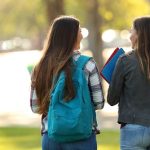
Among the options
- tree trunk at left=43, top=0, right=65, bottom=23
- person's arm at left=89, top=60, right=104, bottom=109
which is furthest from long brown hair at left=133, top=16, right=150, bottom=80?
tree trunk at left=43, top=0, right=65, bottom=23

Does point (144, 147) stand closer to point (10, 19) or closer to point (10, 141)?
point (10, 141)

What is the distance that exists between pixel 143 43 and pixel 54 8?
12.7 metres

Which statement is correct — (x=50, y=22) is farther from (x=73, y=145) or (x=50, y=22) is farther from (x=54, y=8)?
(x=73, y=145)

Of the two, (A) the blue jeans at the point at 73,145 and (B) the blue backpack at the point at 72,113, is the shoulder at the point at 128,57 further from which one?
(A) the blue jeans at the point at 73,145

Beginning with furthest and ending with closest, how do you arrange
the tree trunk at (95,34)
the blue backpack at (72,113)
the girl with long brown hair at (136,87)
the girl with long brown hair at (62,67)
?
the tree trunk at (95,34) → the girl with long brown hair at (136,87) → the girl with long brown hair at (62,67) → the blue backpack at (72,113)

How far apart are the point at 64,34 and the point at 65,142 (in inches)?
31.5

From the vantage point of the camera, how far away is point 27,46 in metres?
88.2

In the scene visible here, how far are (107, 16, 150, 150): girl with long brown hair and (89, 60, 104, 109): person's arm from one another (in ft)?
0.64

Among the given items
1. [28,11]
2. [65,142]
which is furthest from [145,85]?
[28,11]

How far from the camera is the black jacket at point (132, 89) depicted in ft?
15.1

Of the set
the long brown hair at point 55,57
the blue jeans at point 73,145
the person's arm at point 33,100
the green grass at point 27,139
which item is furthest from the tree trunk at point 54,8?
the blue jeans at point 73,145

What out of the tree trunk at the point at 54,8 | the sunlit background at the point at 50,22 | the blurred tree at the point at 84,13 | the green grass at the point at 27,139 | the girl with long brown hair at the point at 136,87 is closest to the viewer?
the girl with long brown hair at the point at 136,87

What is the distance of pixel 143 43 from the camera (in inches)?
181

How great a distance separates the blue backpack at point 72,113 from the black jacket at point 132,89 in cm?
32
